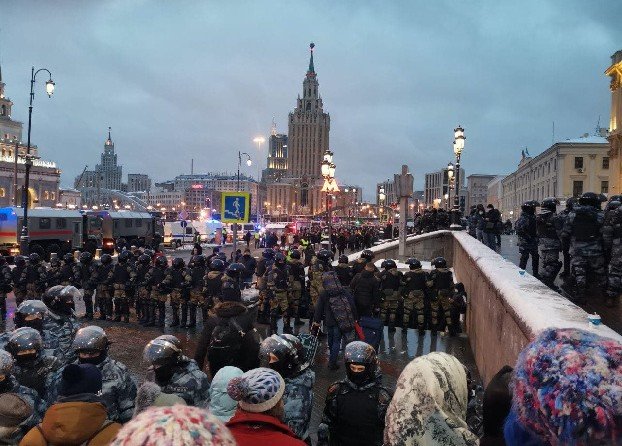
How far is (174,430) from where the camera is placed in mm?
1628

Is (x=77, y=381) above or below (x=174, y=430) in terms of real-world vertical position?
below

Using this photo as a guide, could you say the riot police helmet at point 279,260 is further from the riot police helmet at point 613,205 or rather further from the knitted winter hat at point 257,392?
the knitted winter hat at point 257,392

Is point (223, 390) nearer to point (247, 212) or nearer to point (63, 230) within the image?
point (247, 212)

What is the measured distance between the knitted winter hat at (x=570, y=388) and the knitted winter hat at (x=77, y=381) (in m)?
3.22

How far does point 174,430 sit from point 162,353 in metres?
3.16

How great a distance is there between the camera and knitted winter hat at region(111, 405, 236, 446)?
5.26 feet

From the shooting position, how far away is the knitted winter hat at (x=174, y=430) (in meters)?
1.60

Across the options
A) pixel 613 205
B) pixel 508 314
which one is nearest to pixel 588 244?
pixel 613 205

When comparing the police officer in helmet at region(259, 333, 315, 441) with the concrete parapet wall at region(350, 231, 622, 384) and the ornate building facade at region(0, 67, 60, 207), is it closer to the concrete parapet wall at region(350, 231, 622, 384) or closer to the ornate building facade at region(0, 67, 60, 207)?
the concrete parapet wall at region(350, 231, 622, 384)

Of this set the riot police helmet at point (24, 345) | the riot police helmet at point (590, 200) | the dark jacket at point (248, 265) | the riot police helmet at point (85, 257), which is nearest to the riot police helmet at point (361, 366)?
the riot police helmet at point (24, 345)

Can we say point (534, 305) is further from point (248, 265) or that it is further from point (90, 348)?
point (248, 265)

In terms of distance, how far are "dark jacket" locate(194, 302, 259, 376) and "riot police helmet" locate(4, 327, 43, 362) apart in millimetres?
1957

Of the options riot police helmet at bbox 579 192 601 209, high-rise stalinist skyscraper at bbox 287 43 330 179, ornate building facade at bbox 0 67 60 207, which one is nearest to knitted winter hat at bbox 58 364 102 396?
riot police helmet at bbox 579 192 601 209

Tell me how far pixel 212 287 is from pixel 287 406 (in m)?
8.09
